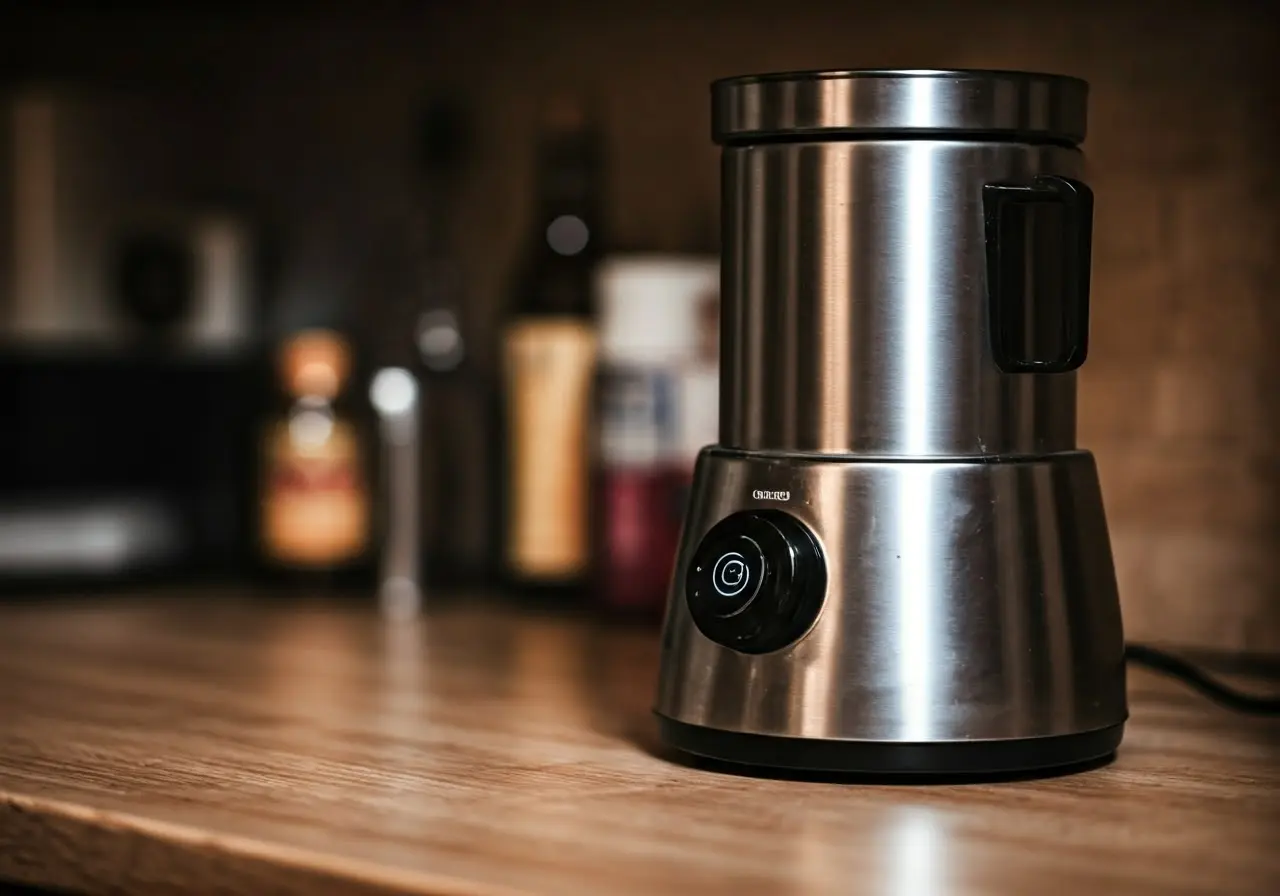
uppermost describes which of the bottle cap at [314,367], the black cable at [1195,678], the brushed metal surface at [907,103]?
the brushed metal surface at [907,103]

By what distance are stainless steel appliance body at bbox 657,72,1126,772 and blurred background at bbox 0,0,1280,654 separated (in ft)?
1.21

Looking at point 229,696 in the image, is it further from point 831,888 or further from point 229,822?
point 831,888

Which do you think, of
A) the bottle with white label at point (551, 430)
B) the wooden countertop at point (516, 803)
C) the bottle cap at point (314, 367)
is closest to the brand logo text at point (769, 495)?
the wooden countertop at point (516, 803)

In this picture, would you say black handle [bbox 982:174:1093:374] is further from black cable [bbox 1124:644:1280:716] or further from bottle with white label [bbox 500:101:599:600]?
bottle with white label [bbox 500:101:599:600]

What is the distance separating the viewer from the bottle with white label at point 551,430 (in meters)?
1.31

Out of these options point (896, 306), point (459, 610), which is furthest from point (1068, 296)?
point (459, 610)

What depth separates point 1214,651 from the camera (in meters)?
1.08

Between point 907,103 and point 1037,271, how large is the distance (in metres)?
0.08

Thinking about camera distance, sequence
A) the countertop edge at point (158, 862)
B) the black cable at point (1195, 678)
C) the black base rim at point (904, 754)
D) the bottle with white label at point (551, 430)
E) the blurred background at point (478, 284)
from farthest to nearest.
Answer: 1. the bottle with white label at point (551, 430)
2. the blurred background at point (478, 284)
3. the black cable at point (1195, 678)
4. the black base rim at point (904, 754)
5. the countertop edge at point (158, 862)

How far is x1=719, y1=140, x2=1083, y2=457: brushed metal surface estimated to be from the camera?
2.38 ft

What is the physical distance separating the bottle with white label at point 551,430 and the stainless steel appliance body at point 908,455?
56 cm

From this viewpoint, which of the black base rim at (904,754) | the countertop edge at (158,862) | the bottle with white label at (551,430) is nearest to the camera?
the countertop edge at (158,862)

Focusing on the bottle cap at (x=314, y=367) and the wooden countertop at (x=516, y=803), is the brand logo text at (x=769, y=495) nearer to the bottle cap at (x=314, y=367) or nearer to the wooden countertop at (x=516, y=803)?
the wooden countertop at (x=516, y=803)

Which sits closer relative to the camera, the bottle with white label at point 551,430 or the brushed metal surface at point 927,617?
the brushed metal surface at point 927,617
